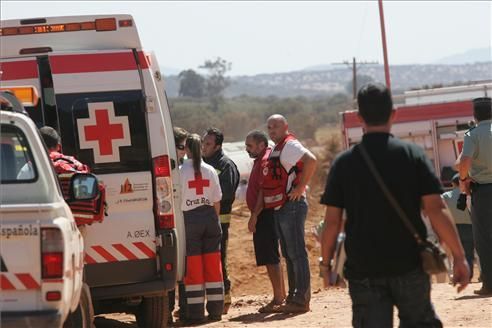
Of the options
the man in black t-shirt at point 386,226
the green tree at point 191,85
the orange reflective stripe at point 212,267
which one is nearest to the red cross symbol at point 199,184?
the orange reflective stripe at point 212,267

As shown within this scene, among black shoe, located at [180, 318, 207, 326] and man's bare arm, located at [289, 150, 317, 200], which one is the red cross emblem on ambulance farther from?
black shoe, located at [180, 318, 207, 326]

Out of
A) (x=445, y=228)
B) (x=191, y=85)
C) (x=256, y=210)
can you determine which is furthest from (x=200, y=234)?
(x=191, y=85)

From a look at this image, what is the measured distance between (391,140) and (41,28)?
4.52 metres

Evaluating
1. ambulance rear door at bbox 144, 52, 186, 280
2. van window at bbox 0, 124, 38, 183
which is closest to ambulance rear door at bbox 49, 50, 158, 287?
ambulance rear door at bbox 144, 52, 186, 280

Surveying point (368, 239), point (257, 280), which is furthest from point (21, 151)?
point (257, 280)

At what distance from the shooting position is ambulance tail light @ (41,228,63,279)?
7102 mm

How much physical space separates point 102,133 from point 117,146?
0.16 meters

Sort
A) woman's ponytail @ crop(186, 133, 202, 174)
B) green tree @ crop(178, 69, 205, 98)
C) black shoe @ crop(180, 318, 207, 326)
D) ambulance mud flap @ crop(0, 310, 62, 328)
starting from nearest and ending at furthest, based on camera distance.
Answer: ambulance mud flap @ crop(0, 310, 62, 328), woman's ponytail @ crop(186, 133, 202, 174), black shoe @ crop(180, 318, 207, 326), green tree @ crop(178, 69, 205, 98)

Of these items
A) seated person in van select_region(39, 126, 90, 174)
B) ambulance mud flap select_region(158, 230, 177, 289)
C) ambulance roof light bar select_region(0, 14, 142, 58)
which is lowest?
ambulance mud flap select_region(158, 230, 177, 289)

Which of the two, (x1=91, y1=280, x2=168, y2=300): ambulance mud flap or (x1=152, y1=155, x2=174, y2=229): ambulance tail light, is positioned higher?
(x1=152, y1=155, x2=174, y2=229): ambulance tail light

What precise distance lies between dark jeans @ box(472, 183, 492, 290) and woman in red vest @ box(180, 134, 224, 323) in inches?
97.3

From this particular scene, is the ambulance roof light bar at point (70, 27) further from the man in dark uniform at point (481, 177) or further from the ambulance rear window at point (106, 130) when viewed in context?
the man in dark uniform at point (481, 177)

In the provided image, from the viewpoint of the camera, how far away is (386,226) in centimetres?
650

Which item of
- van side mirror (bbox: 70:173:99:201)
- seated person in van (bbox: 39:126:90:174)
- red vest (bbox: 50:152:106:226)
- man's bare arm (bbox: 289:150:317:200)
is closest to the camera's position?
van side mirror (bbox: 70:173:99:201)
